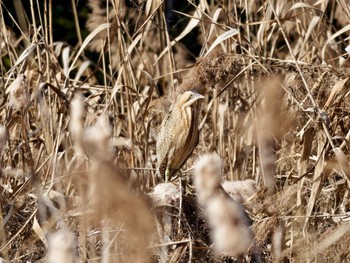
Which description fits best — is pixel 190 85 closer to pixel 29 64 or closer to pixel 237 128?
pixel 237 128

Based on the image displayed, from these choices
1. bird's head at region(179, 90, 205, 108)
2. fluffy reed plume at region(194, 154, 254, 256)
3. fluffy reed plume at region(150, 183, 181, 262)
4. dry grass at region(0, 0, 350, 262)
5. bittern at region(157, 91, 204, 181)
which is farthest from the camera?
bittern at region(157, 91, 204, 181)

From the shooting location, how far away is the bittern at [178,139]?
128 inches

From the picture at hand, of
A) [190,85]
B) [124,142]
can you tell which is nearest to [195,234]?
[190,85]

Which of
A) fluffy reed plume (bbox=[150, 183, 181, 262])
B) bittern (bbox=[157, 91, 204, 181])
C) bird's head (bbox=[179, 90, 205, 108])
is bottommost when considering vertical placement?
fluffy reed plume (bbox=[150, 183, 181, 262])

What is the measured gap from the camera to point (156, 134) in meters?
3.82

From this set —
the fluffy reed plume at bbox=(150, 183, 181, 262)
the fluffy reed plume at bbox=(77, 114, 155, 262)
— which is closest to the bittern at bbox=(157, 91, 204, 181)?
the fluffy reed plume at bbox=(150, 183, 181, 262)

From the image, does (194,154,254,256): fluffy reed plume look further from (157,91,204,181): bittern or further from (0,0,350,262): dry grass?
(157,91,204,181): bittern

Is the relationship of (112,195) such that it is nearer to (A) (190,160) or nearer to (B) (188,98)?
(B) (188,98)

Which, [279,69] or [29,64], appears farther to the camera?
[29,64]

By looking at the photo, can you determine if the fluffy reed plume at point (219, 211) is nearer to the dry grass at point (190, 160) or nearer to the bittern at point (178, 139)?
the dry grass at point (190, 160)

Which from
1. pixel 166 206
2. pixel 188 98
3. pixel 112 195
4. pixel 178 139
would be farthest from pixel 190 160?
pixel 112 195

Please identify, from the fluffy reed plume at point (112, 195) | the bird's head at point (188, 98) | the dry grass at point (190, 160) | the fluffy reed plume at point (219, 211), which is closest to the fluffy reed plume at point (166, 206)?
the dry grass at point (190, 160)

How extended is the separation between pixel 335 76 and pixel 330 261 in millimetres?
1114

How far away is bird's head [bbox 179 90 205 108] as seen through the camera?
305cm
